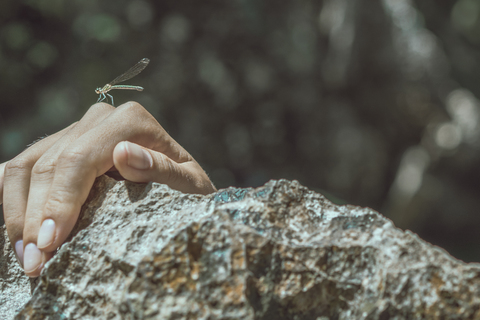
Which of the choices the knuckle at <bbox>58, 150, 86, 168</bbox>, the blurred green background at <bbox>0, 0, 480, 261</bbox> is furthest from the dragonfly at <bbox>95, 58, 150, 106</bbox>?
the blurred green background at <bbox>0, 0, 480, 261</bbox>

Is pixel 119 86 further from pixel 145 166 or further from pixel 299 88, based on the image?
pixel 299 88

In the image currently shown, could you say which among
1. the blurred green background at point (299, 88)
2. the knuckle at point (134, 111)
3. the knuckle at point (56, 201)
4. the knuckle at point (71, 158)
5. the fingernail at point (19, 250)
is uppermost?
the blurred green background at point (299, 88)

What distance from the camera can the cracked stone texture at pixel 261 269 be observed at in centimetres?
54

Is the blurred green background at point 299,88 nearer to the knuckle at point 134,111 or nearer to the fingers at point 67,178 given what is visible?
the knuckle at point 134,111

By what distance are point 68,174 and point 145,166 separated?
19 centimetres

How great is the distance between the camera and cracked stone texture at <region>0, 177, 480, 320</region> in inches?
21.4

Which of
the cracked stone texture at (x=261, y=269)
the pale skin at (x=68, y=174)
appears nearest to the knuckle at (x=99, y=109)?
the pale skin at (x=68, y=174)

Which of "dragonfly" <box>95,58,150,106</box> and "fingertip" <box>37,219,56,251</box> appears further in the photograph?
"dragonfly" <box>95,58,150,106</box>

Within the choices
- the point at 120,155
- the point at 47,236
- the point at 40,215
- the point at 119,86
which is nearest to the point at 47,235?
the point at 47,236

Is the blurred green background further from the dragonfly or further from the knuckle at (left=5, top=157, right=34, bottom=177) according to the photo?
the knuckle at (left=5, top=157, right=34, bottom=177)

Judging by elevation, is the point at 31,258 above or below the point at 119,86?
below

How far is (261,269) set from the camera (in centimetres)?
58

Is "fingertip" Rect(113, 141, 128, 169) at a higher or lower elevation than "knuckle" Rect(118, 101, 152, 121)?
lower

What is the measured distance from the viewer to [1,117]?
334cm
